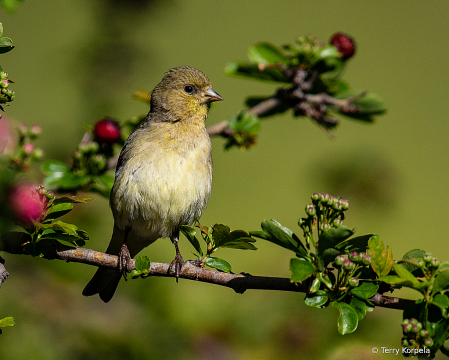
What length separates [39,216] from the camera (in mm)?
2082

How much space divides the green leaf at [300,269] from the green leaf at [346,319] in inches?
7.3

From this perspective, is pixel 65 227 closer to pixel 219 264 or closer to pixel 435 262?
pixel 219 264

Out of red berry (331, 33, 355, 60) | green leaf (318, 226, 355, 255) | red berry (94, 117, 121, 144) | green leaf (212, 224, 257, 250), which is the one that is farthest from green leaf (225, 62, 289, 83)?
green leaf (318, 226, 355, 255)

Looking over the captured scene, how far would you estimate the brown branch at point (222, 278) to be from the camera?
197 cm

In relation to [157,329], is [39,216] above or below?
above

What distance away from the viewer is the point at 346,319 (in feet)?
6.15

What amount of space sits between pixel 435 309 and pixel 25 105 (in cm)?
1008

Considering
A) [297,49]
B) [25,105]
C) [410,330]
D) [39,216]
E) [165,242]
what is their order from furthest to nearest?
[25,105] < [165,242] < [297,49] < [39,216] < [410,330]

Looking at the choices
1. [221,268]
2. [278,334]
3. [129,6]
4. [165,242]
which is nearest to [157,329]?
[278,334]

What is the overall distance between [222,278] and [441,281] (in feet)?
3.00

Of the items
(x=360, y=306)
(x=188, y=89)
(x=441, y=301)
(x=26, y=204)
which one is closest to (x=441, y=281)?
(x=441, y=301)

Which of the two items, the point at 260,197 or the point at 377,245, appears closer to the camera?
the point at 377,245

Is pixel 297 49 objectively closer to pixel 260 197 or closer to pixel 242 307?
pixel 242 307

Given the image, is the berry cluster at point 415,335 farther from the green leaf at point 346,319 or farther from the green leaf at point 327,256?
the green leaf at point 327,256
